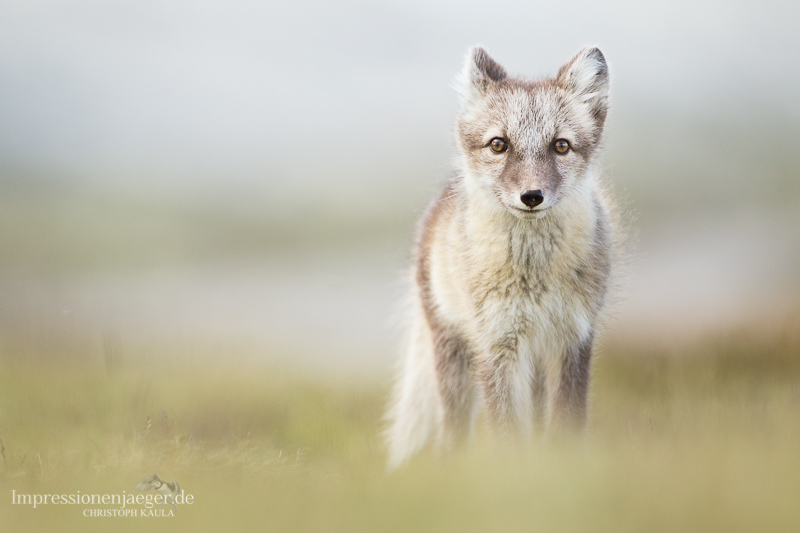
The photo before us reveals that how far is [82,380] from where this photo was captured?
4.68 metres

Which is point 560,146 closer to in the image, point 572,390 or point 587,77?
point 587,77

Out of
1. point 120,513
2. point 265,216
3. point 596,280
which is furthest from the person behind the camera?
point 265,216

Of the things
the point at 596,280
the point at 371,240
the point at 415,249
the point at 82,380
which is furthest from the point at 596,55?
the point at 371,240

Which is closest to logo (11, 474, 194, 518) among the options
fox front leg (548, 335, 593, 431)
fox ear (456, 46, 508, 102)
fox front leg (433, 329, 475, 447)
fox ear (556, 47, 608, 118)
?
fox front leg (433, 329, 475, 447)

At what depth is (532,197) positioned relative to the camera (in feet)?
11.3

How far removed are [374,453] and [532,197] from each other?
1.86 meters

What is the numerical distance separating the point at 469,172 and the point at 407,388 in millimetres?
1781

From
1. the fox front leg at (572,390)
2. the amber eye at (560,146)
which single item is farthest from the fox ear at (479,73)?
the fox front leg at (572,390)

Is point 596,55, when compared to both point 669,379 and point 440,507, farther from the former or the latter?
point 440,507

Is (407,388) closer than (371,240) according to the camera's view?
Yes

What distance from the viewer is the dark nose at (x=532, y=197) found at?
344 cm

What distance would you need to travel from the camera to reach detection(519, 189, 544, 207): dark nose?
344 cm

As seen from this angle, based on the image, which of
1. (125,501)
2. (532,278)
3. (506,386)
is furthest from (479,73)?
(125,501)

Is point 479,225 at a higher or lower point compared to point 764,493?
higher
